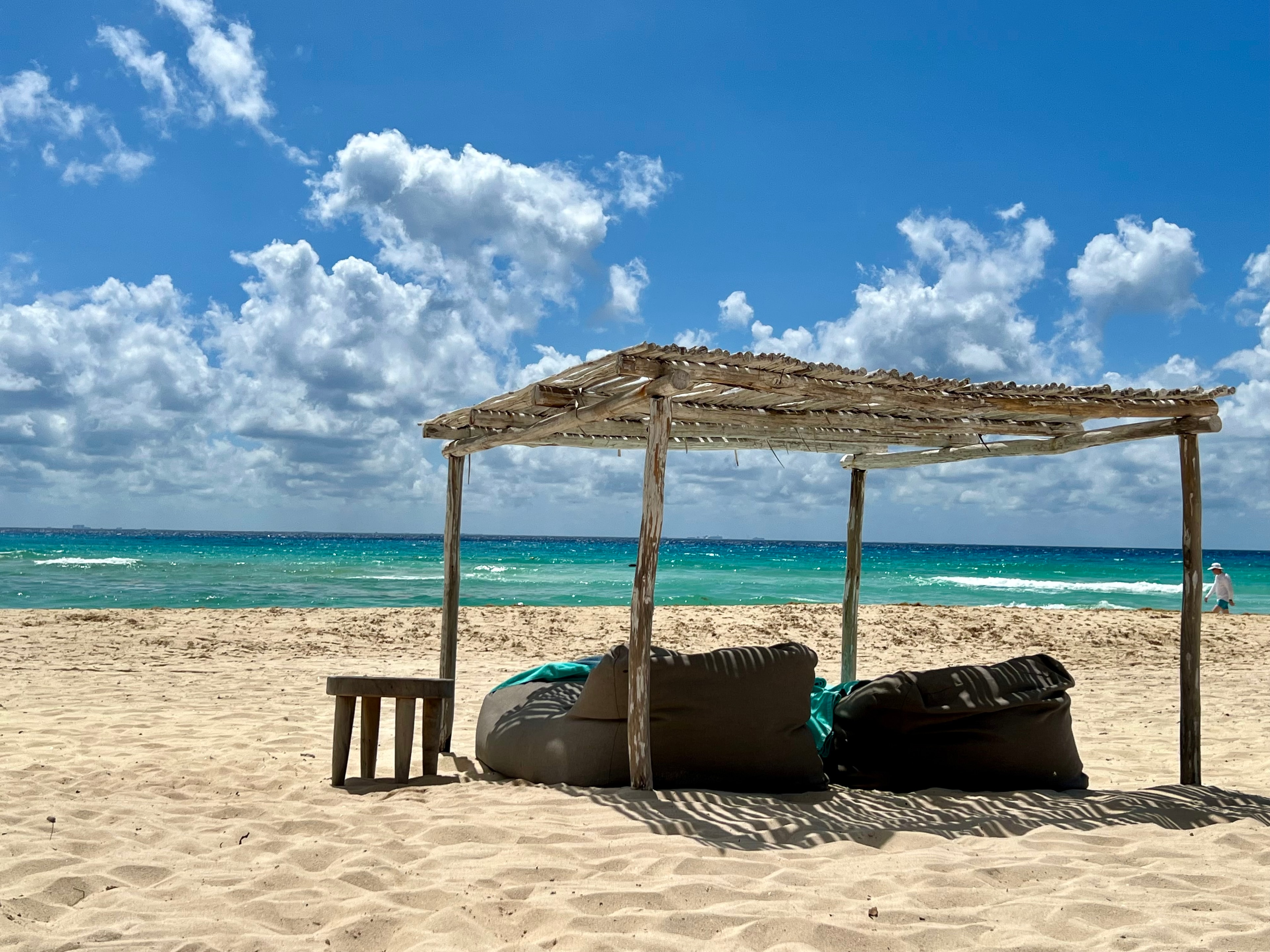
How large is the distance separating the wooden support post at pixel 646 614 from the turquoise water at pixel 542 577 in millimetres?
18260

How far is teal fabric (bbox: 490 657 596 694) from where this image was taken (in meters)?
5.62

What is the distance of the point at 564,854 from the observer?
3.50 m

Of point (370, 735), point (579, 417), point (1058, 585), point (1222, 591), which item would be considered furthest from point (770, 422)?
point (1058, 585)

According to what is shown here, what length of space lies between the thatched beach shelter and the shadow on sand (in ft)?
1.17

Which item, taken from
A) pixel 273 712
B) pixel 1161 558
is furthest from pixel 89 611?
pixel 1161 558

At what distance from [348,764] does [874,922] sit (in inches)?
130

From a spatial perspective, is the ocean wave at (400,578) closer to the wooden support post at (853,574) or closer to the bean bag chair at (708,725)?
the wooden support post at (853,574)

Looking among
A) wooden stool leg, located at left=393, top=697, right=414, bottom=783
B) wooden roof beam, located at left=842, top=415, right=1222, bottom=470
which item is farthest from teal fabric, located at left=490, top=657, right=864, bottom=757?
wooden roof beam, located at left=842, top=415, right=1222, bottom=470

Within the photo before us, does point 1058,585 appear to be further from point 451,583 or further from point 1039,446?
point 451,583

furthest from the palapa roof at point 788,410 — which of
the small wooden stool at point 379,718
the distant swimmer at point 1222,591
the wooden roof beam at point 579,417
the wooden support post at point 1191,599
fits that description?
the distant swimmer at point 1222,591

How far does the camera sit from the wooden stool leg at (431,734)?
497cm

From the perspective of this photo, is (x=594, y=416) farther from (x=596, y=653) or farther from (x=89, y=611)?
(x=89, y=611)

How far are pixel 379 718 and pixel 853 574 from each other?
14.2 ft

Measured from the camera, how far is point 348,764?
5.16 m
